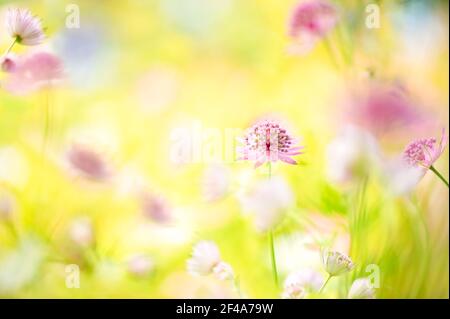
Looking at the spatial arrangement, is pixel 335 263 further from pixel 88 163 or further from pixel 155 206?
pixel 88 163

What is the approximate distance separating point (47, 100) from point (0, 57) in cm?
11

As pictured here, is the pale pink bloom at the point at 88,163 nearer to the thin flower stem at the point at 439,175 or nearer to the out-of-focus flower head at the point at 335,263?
the out-of-focus flower head at the point at 335,263

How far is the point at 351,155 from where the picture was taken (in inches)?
41.6

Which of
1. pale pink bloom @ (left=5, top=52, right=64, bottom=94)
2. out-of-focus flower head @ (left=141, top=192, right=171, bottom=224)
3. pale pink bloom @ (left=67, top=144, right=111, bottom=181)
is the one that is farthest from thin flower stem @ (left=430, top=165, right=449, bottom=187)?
pale pink bloom @ (left=5, top=52, right=64, bottom=94)

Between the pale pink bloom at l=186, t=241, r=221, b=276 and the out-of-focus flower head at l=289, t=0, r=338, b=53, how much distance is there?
39cm

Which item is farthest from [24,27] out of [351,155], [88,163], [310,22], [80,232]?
[351,155]

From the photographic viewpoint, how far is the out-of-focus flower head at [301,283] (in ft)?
3.42

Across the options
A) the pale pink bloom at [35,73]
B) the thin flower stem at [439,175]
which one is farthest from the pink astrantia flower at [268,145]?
the pale pink bloom at [35,73]

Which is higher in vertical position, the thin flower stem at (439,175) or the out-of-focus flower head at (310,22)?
the out-of-focus flower head at (310,22)

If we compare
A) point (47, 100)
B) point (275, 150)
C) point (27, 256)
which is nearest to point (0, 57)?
point (47, 100)

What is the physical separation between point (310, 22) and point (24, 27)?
0.50 m

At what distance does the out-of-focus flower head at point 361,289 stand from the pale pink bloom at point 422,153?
228 millimetres

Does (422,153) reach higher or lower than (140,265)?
higher

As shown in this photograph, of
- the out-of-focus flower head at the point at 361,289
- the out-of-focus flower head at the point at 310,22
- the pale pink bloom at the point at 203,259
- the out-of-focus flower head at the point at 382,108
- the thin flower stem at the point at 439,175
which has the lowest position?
the out-of-focus flower head at the point at 361,289
